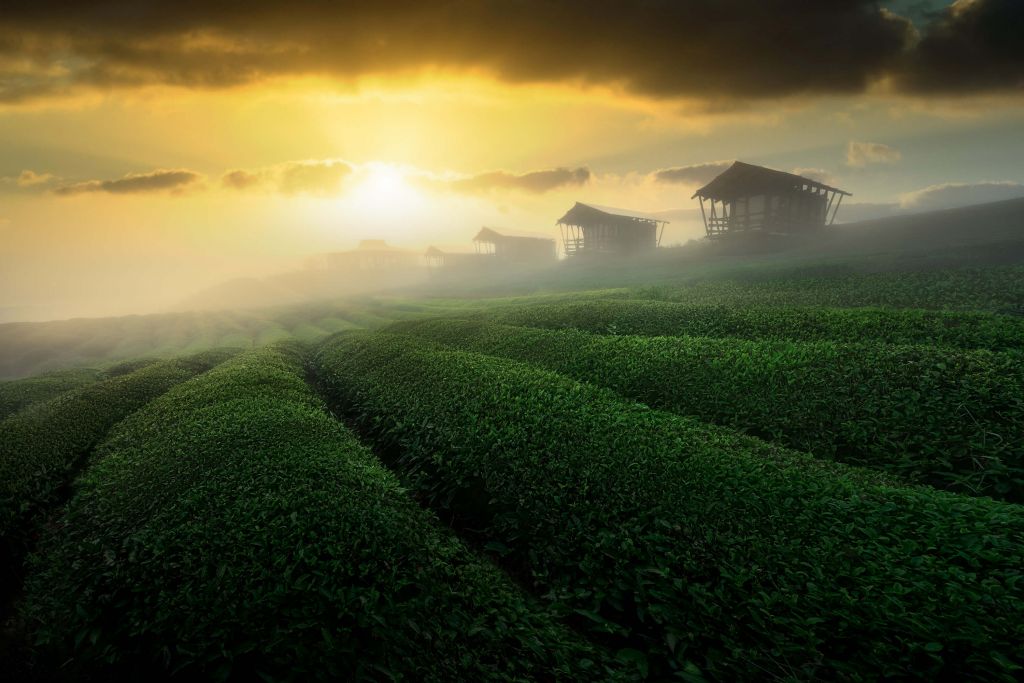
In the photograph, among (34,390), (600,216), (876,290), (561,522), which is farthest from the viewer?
(600,216)

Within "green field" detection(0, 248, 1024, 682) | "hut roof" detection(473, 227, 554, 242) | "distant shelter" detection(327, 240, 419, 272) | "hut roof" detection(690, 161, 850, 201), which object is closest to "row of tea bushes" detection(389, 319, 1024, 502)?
"green field" detection(0, 248, 1024, 682)

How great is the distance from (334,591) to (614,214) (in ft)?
229

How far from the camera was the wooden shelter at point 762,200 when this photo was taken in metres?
52.9

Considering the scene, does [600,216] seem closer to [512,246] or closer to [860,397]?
[512,246]

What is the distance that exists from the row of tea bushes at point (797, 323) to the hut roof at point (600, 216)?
4777 cm

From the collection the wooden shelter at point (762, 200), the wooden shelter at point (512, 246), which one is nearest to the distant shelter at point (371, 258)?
the wooden shelter at point (512, 246)

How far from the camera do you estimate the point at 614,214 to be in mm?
69812

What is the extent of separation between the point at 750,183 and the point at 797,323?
4300cm

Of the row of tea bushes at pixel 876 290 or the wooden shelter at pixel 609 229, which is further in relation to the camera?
the wooden shelter at pixel 609 229

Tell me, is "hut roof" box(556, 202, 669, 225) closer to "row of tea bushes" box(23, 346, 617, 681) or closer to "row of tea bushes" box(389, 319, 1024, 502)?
"row of tea bushes" box(389, 319, 1024, 502)

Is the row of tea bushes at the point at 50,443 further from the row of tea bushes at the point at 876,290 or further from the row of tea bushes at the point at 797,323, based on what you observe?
the row of tea bushes at the point at 876,290

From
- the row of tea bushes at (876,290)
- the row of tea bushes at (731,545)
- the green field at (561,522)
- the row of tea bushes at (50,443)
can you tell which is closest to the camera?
the row of tea bushes at (731,545)

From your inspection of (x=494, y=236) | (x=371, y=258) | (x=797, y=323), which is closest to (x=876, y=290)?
(x=797, y=323)

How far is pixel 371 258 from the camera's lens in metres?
140
